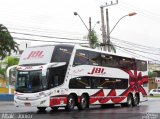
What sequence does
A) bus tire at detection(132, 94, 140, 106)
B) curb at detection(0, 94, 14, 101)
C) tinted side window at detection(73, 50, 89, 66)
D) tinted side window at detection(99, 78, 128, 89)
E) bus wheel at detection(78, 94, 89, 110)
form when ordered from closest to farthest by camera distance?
tinted side window at detection(73, 50, 89, 66) < bus wheel at detection(78, 94, 89, 110) < tinted side window at detection(99, 78, 128, 89) < bus tire at detection(132, 94, 140, 106) < curb at detection(0, 94, 14, 101)

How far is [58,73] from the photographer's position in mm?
23016

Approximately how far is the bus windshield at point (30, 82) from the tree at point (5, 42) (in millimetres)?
26842

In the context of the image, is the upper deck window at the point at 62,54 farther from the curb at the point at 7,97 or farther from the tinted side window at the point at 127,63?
the curb at the point at 7,97

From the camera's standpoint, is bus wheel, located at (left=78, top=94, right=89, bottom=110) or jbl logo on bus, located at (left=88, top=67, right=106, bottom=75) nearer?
bus wheel, located at (left=78, top=94, right=89, bottom=110)

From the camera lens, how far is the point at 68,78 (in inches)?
931

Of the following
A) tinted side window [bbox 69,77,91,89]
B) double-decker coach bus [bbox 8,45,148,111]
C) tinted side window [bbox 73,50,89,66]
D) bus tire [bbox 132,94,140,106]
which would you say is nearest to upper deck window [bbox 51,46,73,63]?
double-decker coach bus [bbox 8,45,148,111]

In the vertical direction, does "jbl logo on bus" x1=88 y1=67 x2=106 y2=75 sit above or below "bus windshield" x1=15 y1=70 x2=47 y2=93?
above

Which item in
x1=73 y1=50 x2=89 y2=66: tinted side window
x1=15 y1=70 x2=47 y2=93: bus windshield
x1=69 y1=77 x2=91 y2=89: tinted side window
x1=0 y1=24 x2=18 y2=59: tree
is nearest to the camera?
x1=15 y1=70 x2=47 y2=93: bus windshield

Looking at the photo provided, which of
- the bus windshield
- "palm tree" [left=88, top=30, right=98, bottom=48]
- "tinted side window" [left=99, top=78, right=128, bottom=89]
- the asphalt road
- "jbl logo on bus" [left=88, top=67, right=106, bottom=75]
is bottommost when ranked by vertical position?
the asphalt road

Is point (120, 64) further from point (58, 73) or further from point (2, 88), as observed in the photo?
point (2, 88)

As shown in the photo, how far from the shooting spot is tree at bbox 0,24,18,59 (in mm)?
49062

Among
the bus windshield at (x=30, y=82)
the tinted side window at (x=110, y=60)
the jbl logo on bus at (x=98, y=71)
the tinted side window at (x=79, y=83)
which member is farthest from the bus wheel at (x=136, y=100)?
the bus windshield at (x=30, y=82)

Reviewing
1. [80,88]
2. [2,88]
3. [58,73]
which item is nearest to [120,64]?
[80,88]

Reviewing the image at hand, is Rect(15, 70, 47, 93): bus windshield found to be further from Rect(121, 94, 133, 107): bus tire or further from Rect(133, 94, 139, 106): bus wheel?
Rect(133, 94, 139, 106): bus wheel
